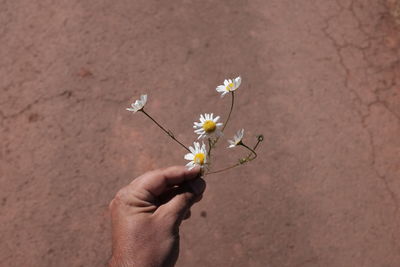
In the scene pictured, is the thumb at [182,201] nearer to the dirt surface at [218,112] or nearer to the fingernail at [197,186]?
the fingernail at [197,186]

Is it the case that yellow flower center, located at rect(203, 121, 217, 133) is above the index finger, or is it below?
above

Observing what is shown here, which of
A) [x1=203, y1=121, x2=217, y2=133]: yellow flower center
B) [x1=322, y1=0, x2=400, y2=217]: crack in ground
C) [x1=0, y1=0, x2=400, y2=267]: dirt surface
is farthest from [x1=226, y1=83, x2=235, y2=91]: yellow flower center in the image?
[x1=322, y1=0, x2=400, y2=217]: crack in ground

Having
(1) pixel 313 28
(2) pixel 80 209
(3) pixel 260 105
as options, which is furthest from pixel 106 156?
(1) pixel 313 28

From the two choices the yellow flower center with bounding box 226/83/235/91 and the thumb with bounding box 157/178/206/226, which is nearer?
the thumb with bounding box 157/178/206/226

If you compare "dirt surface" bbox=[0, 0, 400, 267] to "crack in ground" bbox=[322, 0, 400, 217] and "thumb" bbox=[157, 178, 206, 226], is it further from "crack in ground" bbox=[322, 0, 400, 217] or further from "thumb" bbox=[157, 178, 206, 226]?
"thumb" bbox=[157, 178, 206, 226]

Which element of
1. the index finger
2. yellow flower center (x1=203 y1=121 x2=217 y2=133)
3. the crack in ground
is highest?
yellow flower center (x1=203 y1=121 x2=217 y2=133)

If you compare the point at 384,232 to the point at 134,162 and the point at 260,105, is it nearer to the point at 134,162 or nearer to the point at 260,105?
the point at 260,105

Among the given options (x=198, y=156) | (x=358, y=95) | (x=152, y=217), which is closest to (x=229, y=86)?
(x=198, y=156)

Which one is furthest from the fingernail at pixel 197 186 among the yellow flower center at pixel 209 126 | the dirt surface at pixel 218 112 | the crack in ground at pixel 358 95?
the crack in ground at pixel 358 95
